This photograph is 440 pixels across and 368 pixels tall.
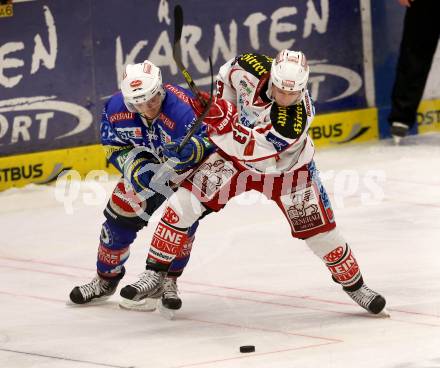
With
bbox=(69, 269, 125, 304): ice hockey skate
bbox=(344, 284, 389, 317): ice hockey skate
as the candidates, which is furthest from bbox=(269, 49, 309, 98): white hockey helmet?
bbox=(69, 269, 125, 304): ice hockey skate

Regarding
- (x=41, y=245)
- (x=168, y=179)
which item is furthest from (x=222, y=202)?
(x=41, y=245)

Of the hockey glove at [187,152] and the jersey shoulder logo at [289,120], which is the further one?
the hockey glove at [187,152]

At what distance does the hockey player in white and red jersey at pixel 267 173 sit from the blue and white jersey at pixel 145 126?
0.48ft

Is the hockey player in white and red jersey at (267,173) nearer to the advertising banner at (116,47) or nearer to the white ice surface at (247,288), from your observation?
the white ice surface at (247,288)

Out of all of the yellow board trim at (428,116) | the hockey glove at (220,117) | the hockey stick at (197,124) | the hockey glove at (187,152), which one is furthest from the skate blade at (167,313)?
the yellow board trim at (428,116)

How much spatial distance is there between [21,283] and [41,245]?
0.88 m

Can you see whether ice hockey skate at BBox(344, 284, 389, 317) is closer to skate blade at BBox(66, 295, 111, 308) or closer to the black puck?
the black puck

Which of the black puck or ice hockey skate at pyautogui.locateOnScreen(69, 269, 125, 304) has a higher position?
the black puck

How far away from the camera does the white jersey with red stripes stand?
6422 mm

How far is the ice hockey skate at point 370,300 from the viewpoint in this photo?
6.78 metres

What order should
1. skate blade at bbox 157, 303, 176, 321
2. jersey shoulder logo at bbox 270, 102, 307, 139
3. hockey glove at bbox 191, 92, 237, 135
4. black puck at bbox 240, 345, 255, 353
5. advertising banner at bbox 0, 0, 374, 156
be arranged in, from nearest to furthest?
1. black puck at bbox 240, 345, 255, 353
2. jersey shoulder logo at bbox 270, 102, 307, 139
3. hockey glove at bbox 191, 92, 237, 135
4. skate blade at bbox 157, 303, 176, 321
5. advertising banner at bbox 0, 0, 374, 156

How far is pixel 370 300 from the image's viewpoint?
6.80 m

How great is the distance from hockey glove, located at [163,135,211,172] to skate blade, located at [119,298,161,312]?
77 centimetres

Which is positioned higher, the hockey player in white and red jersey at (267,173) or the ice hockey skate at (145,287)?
the hockey player in white and red jersey at (267,173)
